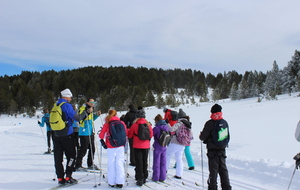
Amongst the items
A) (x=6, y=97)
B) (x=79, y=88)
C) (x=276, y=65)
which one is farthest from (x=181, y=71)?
(x=6, y=97)

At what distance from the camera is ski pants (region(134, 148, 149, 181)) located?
4.88m

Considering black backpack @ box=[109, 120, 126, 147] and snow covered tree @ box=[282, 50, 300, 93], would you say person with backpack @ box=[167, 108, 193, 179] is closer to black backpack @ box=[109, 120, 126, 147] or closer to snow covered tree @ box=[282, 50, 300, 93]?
black backpack @ box=[109, 120, 126, 147]

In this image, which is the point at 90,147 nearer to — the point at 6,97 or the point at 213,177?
the point at 213,177

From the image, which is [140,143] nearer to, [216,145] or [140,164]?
[140,164]

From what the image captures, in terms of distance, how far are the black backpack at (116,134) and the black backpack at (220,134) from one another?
6.08ft

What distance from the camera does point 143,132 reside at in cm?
488

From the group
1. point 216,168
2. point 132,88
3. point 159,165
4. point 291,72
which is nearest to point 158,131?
point 159,165

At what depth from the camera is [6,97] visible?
62250mm

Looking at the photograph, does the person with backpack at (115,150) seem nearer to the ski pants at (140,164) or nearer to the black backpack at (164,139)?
the ski pants at (140,164)

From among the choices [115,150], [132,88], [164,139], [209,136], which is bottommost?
[115,150]

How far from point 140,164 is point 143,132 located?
0.71m

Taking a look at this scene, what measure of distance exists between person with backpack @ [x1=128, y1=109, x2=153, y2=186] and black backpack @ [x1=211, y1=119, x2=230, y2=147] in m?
1.43

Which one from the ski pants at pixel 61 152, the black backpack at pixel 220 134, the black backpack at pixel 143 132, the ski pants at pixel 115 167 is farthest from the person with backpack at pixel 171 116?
the ski pants at pixel 61 152

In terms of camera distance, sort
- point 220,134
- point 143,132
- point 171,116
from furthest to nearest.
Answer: point 171,116 < point 143,132 < point 220,134
